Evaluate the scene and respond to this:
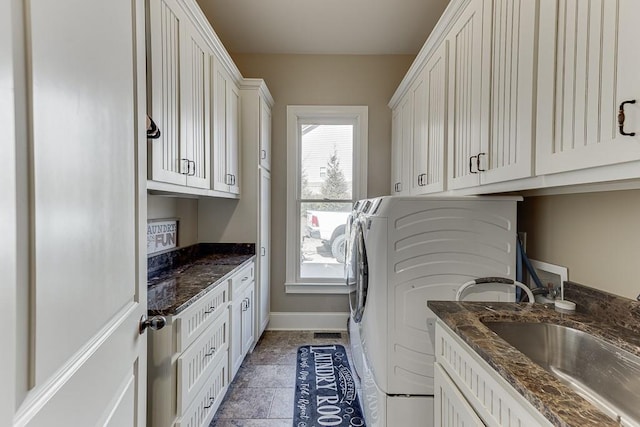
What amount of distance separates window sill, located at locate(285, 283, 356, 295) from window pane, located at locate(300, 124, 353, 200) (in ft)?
3.06

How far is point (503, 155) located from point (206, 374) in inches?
69.9

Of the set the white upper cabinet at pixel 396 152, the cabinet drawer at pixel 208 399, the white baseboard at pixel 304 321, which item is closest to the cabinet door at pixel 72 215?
the cabinet drawer at pixel 208 399

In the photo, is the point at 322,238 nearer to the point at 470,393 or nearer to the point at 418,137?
the point at 418,137

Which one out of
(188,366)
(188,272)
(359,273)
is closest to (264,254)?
(188,272)

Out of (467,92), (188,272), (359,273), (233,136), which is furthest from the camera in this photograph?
(233,136)

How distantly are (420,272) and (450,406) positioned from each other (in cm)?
60

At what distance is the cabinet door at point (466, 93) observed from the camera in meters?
1.52

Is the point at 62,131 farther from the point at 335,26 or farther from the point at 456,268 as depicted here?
the point at 335,26

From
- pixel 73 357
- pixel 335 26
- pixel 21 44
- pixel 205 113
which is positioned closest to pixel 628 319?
pixel 73 357

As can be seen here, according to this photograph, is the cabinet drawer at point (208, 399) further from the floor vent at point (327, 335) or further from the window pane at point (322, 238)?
the window pane at point (322, 238)

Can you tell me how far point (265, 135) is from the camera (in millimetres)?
3176

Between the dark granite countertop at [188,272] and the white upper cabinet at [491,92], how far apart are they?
147 cm

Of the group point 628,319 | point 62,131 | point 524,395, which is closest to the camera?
point 62,131

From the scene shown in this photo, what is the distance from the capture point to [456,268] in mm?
1630
